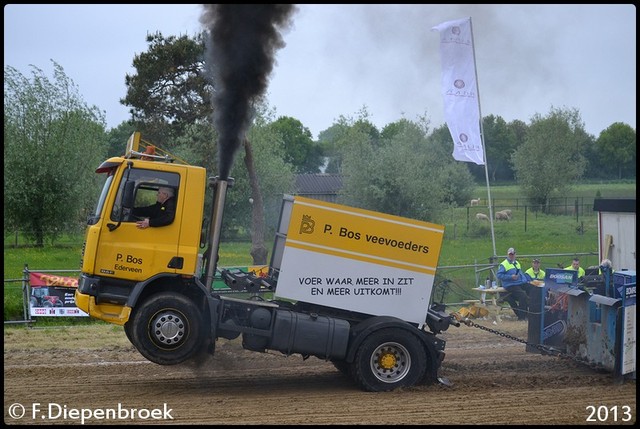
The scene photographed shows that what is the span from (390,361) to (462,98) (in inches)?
486

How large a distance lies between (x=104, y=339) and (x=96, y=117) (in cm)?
1753

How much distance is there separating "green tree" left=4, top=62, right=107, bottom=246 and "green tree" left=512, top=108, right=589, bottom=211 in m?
28.6

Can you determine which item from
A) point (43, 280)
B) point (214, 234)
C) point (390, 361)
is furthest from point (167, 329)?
point (43, 280)

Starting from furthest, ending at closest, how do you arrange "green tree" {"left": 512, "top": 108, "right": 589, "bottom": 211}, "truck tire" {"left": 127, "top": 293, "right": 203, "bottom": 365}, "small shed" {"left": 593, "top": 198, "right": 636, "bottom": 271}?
"green tree" {"left": 512, "top": 108, "right": 589, "bottom": 211}, "small shed" {"left": 593, "top": 198, "right": 636, "bottom": 271}, "truck tire" {"left": 127, "top": 293, "right": 203, "bottom": 365}

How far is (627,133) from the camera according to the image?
57000mm

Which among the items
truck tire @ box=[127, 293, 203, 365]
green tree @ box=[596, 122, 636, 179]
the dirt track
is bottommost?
the dirt track

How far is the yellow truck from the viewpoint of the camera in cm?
983

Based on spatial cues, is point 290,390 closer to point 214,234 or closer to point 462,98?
point 214,234

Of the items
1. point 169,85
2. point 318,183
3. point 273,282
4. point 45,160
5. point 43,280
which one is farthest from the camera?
point 318,183

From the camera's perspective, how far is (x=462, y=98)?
21.2 meters

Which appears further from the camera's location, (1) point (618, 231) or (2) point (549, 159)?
(2) point (549, 159)

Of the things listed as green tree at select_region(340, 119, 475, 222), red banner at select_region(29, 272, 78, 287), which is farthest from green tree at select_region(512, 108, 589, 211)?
red banner at select_region(29, 272, 78, 287)

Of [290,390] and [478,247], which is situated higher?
[478,247]

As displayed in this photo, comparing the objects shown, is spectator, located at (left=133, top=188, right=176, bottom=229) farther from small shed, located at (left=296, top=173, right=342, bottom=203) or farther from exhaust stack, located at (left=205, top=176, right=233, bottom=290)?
small shed, located at (left=296, top=173, right=342, bottom=203)
